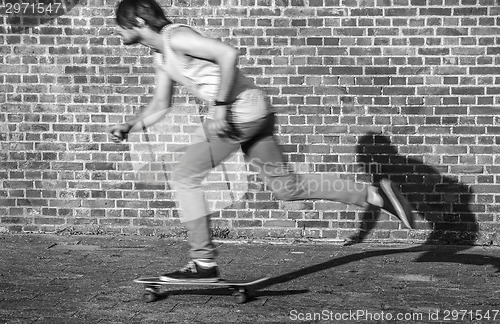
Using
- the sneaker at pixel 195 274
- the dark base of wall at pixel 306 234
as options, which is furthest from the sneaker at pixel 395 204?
the dark base of wall at pixel 306 234

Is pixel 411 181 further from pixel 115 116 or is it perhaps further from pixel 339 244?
pixel 115 116

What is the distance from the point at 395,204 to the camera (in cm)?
586

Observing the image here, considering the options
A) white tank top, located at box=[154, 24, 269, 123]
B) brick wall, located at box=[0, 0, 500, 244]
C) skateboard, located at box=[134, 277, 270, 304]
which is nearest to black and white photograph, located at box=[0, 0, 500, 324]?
brick wall, located at box=[0, 0, 500, 244]

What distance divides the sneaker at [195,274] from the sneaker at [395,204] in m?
A: 1.17

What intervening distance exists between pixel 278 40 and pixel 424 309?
3.22 metres

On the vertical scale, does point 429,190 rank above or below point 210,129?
below

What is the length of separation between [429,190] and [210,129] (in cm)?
303

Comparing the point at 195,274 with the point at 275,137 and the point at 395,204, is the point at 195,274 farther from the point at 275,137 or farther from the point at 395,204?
the point at 275,137

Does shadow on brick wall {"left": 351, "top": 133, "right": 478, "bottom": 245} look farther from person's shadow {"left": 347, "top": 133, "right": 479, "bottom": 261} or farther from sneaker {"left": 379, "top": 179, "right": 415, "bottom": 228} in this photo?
sneaker {"left": 379, "top": 179, "right": 415, "bottom": 228}

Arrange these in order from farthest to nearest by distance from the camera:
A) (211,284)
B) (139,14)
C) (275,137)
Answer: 1. (275,137)
2. (211,284)
3. (139,14)

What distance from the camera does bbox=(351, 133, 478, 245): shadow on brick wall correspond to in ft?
25.9

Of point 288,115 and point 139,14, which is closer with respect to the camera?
point 139,14

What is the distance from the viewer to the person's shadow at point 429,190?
7.89 metres

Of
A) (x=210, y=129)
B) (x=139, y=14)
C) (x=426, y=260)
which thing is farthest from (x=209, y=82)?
(x=426, y=260)
